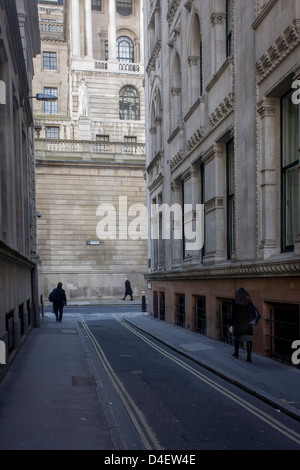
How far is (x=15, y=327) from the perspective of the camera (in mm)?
12531

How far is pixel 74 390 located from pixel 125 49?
44.6 m

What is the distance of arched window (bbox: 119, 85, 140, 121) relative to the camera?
45938 millimetres

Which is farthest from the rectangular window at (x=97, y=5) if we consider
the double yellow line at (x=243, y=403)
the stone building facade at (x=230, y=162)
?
the double yellow line at (x=243, y=403)

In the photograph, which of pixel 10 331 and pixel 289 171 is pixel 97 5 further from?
pixel 10 331

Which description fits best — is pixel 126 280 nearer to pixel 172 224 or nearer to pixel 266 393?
pixel 172 224

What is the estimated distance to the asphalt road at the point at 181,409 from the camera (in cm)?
626

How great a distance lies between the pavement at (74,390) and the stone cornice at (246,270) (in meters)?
2.07

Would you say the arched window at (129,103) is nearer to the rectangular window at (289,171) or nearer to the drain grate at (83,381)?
the rectangular window at (289,171)


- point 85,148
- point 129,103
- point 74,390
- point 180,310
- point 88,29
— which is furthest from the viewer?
point 129,103

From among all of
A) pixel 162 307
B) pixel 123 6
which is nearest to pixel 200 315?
pixel 162 307

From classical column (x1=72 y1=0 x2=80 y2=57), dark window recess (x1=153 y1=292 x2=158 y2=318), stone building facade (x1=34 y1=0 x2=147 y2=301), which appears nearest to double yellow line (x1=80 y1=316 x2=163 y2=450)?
dark window recess (x1=153 y1=292 x2=158 y2=318)

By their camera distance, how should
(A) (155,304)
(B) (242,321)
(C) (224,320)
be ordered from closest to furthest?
(B) (242,321) < (C) (224,320) < (A) (155,304)

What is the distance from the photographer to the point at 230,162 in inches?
591
